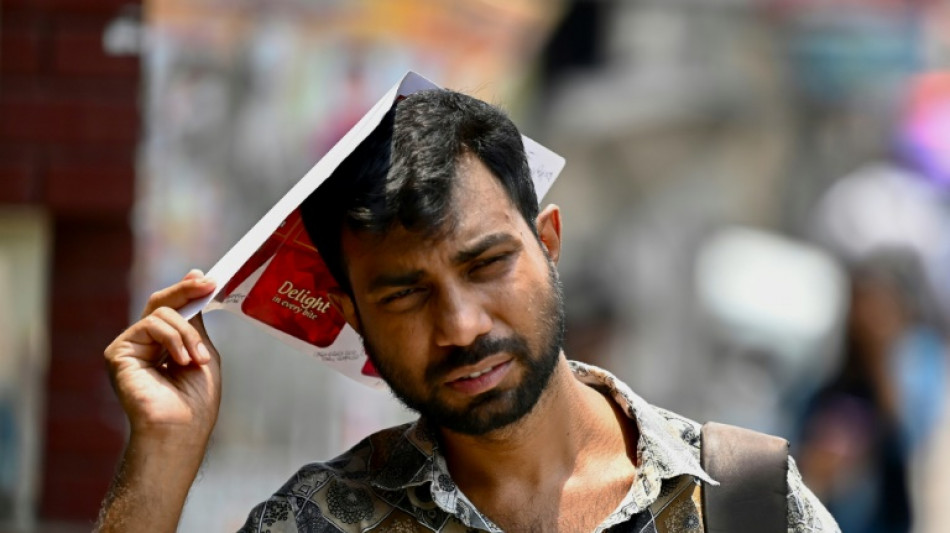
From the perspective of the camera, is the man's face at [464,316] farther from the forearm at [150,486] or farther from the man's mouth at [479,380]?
the forearm at [150,486]

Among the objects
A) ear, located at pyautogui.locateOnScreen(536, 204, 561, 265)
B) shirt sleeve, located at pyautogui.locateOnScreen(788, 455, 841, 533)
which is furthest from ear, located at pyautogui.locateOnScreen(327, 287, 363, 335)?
shirt sleeve, located at pyautogui.locateOnScreen(788, 455, 841, 533)

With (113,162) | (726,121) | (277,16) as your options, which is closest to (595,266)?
(726,121)

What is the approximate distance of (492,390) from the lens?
275cm

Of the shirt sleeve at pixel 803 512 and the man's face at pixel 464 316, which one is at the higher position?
the man's face at pixel 464 316

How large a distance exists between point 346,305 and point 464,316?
31 centimetres

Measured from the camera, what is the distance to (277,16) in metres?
9.72

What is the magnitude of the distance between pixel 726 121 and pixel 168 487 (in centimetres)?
885

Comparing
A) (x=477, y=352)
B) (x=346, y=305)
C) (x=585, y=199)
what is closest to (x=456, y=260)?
(x=477, y=352)

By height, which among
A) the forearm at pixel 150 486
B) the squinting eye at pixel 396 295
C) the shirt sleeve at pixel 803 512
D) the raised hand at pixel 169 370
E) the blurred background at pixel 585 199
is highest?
the squinting eye at pixel 396 295

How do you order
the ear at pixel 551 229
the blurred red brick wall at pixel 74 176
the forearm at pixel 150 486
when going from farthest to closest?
the blurred red brick wall at pixel 74 176
the ear at pixel 551 229
the forearm at pixel 150 486

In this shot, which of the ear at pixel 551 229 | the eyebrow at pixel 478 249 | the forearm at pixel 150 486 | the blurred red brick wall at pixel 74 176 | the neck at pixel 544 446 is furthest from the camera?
the blurred red brick wall at pixel 74 176

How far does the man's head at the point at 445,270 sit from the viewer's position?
2752 mm

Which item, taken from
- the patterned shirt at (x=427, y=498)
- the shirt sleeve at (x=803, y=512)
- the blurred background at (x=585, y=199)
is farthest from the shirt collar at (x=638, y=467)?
the blurred background at (x=585, y=199)

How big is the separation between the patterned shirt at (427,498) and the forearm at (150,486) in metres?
0.13
